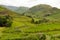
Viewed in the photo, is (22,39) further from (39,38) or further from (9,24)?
(9,24)

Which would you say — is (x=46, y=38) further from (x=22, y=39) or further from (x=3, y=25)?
(x=3, y=25)

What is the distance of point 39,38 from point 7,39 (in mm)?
9634

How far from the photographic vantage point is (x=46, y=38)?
46.0 meters

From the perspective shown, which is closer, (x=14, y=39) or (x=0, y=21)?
(x=14, y=39)

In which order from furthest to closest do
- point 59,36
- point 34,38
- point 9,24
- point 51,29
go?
point 9,24 < point 51,29 < point 59,36 < point 34,38

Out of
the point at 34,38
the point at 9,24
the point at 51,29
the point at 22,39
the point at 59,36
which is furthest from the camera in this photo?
the point at 9,24

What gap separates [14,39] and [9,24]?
4248 cm

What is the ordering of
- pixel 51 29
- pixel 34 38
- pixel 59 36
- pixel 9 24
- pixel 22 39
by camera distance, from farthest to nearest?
pixel 9 24
pixel 51 29
pixel 59 36
pixel 22 39
pixel 34 38

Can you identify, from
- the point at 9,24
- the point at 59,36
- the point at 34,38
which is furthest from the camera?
the point at 9,24

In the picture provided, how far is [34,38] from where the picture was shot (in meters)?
45.1

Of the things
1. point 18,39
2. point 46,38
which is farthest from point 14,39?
point 46,38

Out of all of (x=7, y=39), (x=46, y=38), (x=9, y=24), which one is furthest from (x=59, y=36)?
(x=9, y=24)

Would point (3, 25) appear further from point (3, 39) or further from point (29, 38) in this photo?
point (29, 38)

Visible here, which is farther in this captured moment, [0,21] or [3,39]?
[0,21]
